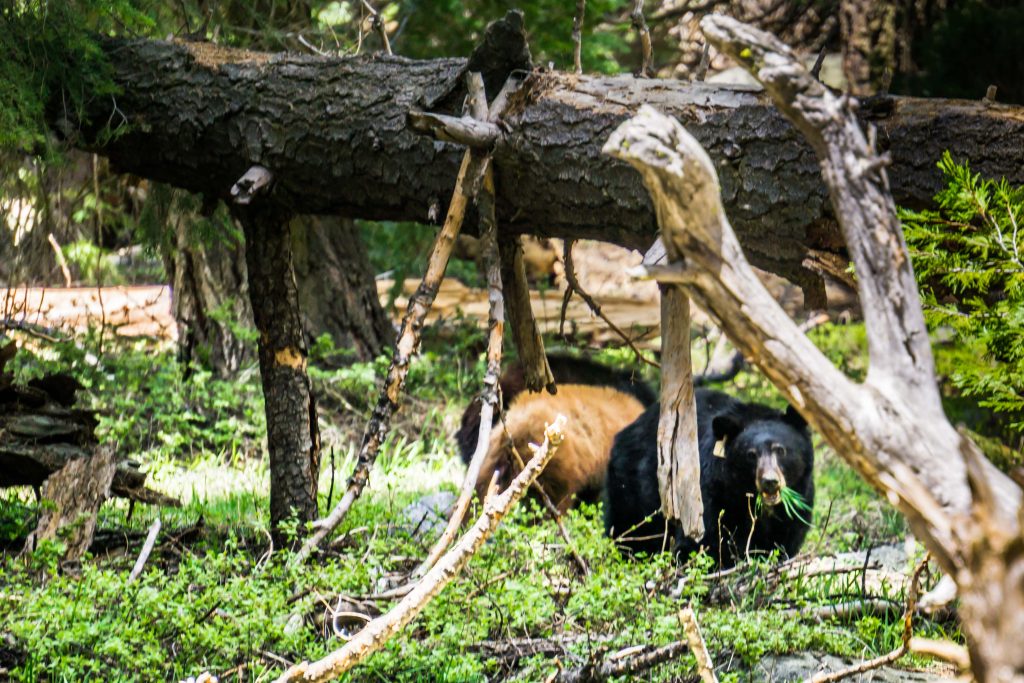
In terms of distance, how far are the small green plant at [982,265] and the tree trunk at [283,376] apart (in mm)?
3003

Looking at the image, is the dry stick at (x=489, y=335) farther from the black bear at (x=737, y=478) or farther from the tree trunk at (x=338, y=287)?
the tree trunk at (x=338, y=287)

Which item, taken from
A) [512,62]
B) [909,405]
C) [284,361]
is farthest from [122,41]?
[909,405]

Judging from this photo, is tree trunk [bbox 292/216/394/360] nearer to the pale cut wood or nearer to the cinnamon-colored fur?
the cinnamon-colored fur

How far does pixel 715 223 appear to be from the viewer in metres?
1.98

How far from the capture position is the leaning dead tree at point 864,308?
1.83 meters

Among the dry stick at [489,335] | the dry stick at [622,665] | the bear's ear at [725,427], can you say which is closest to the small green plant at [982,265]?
the dry stick at [622,665]

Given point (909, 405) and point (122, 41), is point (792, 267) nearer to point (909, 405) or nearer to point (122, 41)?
point (909, 405)

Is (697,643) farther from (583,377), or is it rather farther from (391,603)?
(583,377)

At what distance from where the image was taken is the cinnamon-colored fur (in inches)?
261

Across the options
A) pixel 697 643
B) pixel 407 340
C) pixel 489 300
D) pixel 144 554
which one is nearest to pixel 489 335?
pixel 489 300

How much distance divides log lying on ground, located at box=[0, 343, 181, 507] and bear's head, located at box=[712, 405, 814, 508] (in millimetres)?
3113

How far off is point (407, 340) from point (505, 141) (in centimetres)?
91

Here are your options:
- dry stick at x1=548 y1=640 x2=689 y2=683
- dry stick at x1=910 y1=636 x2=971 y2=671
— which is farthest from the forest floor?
dry stick at x1=910 y1=636 x2=971 y2=671

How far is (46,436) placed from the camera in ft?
16.9
